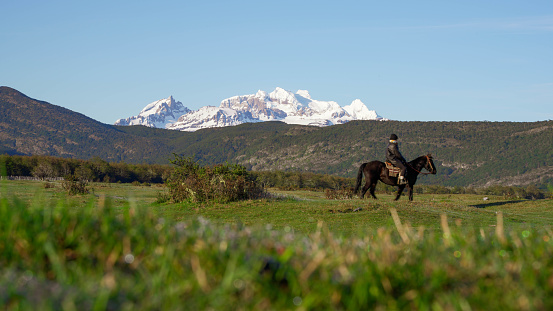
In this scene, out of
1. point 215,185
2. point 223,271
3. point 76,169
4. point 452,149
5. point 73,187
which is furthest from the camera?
point 452,149

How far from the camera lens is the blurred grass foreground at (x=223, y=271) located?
8.38ft

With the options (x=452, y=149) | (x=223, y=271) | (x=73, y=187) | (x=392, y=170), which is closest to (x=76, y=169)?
(x=73, y=187)

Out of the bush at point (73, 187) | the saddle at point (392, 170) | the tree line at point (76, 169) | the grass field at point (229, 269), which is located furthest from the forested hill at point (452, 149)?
the grass field at point (229, 269)

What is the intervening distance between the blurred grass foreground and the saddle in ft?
53.6

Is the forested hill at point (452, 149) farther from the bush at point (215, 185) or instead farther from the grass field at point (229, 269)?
the grass field at point (229, 269)

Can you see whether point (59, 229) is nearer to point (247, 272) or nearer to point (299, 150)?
point (247, 272)

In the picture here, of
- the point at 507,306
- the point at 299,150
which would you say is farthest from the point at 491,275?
the point at 299,150

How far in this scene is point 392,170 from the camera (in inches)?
800

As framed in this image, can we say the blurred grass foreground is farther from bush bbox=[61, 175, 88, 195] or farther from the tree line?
the tree line

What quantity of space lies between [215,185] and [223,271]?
635 inches

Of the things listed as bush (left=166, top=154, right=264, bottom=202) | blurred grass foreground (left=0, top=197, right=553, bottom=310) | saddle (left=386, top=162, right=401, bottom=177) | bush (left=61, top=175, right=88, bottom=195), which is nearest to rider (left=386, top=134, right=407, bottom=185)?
saddle (left=386, top=162, right=401, bottom=177)

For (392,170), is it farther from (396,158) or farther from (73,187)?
(73,187)

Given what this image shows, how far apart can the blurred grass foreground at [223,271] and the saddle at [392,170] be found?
53.6 feet

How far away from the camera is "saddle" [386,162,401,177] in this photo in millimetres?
20202
